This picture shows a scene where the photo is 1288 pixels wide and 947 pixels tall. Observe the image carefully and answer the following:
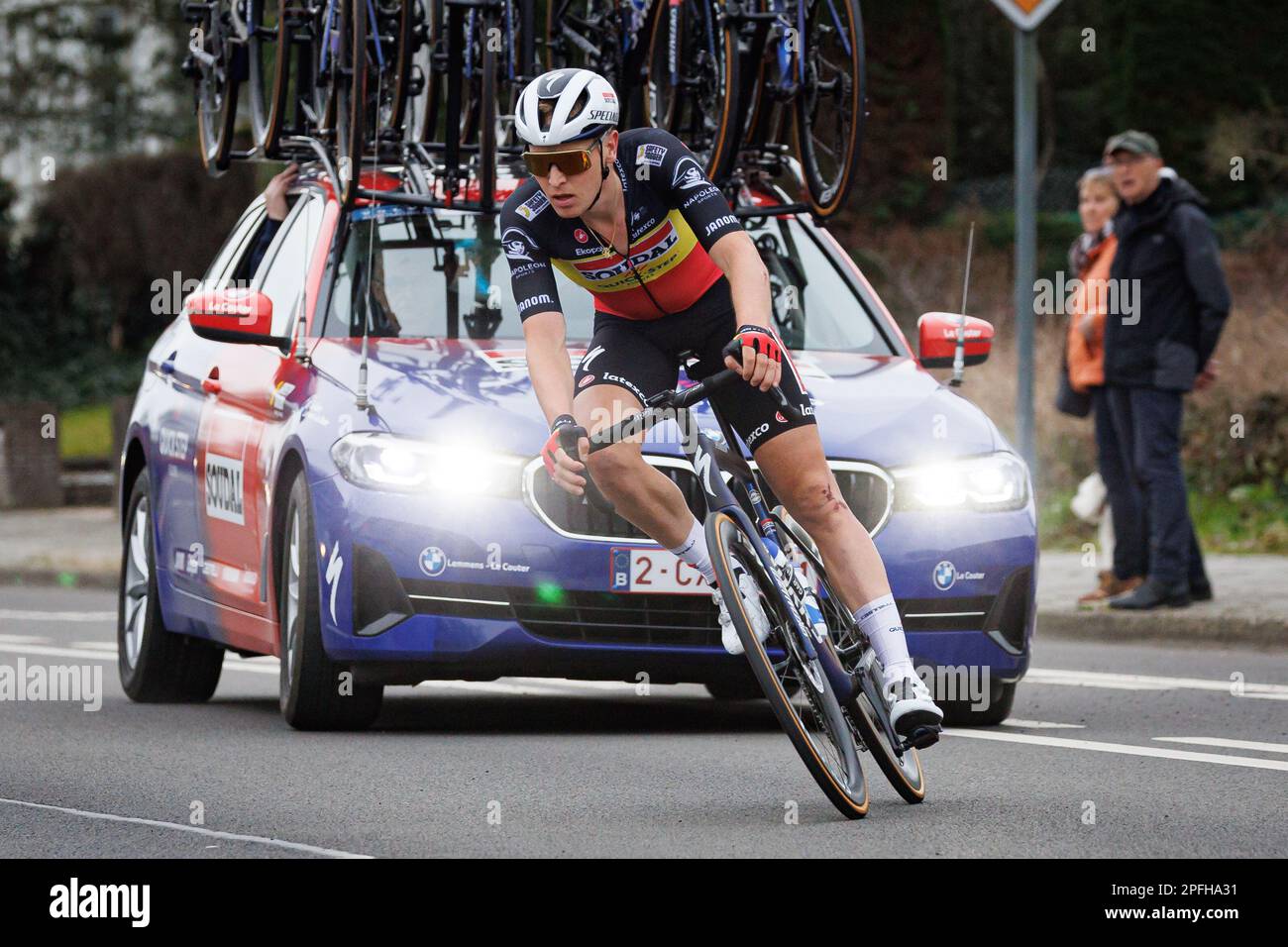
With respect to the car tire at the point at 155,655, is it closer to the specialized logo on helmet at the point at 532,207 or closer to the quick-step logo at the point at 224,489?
the quick-step logo at the point at 224,489

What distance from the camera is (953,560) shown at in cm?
860

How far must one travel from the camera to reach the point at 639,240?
7.13m

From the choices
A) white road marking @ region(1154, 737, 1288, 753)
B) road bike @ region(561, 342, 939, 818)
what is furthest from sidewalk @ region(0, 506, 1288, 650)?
road bike @ region(561, 342, 939, 818)

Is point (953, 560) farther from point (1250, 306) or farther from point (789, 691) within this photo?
point (1250, 306)

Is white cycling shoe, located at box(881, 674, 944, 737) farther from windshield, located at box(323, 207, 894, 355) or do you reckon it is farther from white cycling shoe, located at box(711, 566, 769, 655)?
windshield, located at box(323, 207, 894, 355)

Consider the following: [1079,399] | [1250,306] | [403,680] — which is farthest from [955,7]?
[403,680]

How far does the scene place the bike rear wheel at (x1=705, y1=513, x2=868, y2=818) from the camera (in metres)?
6.55

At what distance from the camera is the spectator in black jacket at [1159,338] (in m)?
13.0

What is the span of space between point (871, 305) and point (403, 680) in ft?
8.03

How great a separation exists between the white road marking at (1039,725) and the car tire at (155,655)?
316 centimetres

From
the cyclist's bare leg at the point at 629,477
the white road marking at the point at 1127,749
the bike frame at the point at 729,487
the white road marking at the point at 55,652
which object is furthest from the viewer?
the white road marking at the point at 55,652

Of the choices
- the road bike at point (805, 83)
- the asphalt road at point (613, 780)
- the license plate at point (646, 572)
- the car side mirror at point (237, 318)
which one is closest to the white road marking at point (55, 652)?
the asphalt road at point (613, 780)

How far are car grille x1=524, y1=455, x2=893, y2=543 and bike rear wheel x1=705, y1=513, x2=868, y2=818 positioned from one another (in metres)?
1.55

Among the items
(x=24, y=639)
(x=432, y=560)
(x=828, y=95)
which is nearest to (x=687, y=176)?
(x=432, y=560)
